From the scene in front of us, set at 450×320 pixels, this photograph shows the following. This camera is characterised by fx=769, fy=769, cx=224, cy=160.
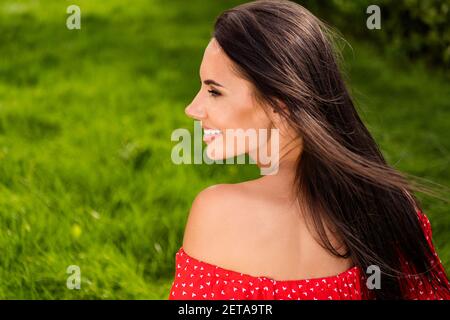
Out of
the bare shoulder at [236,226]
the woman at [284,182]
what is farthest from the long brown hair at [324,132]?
the bare shoulder at [236,226]

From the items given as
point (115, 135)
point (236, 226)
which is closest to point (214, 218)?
point (236, 226)

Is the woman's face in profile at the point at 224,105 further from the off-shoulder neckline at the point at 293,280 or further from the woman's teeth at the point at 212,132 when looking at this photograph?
the off-shoulder neckline at the point at 293,280

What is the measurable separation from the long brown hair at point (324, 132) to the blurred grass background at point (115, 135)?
39 centimetres

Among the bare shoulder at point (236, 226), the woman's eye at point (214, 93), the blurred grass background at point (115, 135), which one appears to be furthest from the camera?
the blurred grass background at point (115, 135)

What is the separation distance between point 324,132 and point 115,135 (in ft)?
8.57

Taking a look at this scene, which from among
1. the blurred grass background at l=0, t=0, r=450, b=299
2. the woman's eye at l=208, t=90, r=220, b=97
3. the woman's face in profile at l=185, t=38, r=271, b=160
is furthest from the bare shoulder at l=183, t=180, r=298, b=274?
the blurred grass background at l=0, t=0, r=450, b=299

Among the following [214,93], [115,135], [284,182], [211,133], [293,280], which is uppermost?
[214,93]

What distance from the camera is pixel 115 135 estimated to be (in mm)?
4535

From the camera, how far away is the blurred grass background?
3316 millimetres

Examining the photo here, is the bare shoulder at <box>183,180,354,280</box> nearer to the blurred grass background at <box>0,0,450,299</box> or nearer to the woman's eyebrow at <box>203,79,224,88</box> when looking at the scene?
the woman's eyebrow at <box>203,79,224,88</box>

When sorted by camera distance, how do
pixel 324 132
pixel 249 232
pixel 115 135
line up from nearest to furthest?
pixel 249 232
pixel 324 132
pixel 115 135

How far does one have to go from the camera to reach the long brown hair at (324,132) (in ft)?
6.73

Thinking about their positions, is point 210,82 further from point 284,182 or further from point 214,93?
point 284,182

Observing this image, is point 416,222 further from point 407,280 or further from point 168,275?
point 168,275
